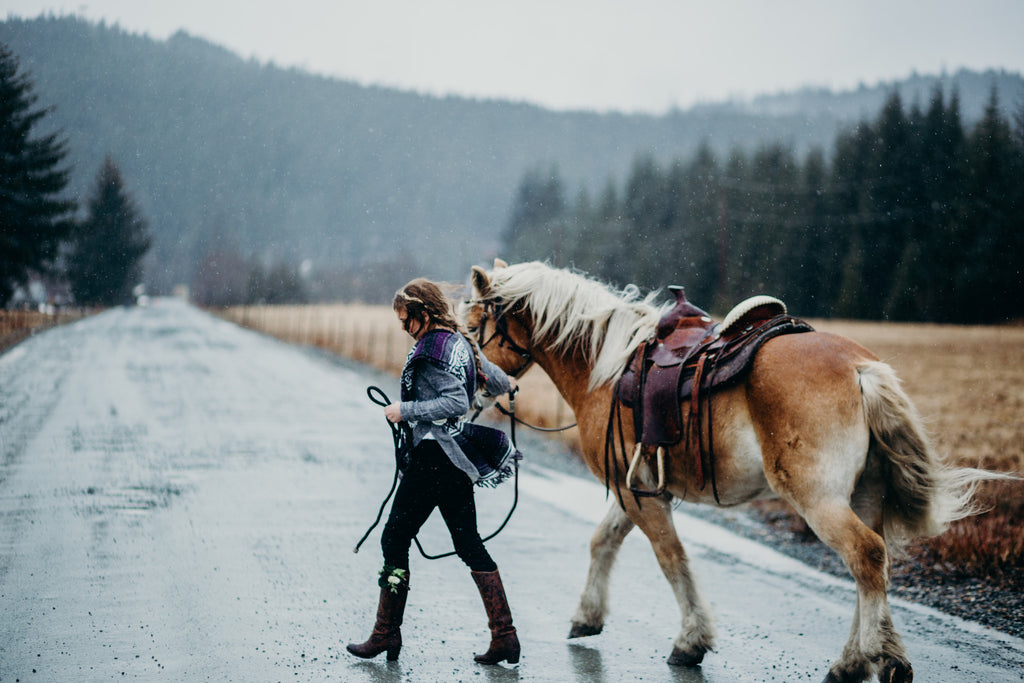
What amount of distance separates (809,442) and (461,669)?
76.3 inches

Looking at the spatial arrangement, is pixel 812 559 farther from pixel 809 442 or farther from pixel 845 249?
pixel 845 249

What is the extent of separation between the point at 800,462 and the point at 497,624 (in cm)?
163

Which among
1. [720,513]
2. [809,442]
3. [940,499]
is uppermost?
[809,442]

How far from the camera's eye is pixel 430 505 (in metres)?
3.99

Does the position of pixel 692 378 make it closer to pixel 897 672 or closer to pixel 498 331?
pixel 498 331

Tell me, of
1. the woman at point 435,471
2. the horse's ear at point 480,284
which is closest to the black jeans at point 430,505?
the woman at point 435,471

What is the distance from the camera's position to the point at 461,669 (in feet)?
12.5

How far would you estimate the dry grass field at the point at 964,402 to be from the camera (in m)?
6.09

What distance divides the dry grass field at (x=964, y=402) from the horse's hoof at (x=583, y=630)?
198 centimetres

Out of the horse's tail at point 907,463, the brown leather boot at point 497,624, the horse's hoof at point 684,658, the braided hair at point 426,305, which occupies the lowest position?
the horse's hoof at point 684,658

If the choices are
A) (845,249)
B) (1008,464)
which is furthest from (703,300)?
(1008,464)

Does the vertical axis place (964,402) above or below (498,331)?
below

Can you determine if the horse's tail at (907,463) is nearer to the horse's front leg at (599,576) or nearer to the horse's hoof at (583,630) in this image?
the horse's front leg at (599,576)


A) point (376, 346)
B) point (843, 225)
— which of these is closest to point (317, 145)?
point (376, 346)
